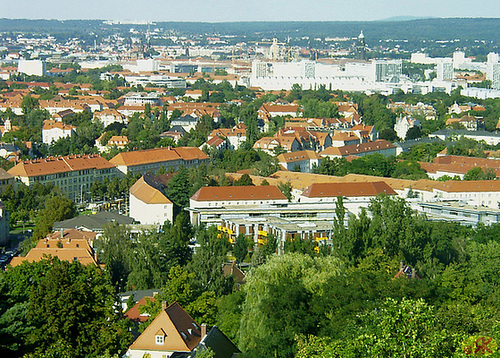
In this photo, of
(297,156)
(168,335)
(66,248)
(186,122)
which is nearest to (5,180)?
(66,248)

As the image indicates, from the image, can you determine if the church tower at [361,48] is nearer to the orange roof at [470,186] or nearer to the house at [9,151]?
the house at [9,151]

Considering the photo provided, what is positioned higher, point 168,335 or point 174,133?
point 168,335

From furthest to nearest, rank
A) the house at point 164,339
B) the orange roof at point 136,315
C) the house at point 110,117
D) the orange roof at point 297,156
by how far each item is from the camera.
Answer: the house at point 110,117, the orange roof at point 297,156, the orange roof at point 136,315, the house at point 164,339

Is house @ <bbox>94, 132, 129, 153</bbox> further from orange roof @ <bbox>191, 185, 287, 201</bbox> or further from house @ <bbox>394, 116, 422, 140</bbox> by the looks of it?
house @ <bbox>394, 116, 422, 140</bbox>

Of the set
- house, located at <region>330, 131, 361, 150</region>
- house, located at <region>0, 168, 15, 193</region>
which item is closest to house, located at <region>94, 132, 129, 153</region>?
house, located at <region>330, 131, 361, 150</region>

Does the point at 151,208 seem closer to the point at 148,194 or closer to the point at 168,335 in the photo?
the point at 148,194

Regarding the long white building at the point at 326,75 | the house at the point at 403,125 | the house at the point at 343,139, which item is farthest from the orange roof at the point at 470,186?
the long white building at the point at 326,75
